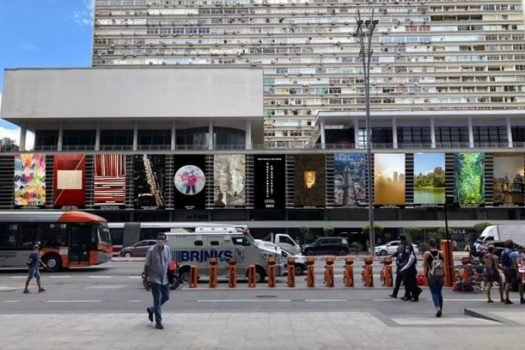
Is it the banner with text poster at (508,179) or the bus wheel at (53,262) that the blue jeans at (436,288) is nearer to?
the bus wheel at (53,262)

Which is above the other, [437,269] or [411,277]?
[437,269]

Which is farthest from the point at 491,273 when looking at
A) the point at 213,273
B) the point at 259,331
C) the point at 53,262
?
the point at 53,262

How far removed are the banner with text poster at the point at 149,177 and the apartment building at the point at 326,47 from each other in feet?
187

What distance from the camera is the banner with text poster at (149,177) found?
223ft

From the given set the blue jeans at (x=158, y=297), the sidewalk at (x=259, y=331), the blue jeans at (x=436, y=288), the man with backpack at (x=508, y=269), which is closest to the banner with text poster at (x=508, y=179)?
the man with backpack at (x=508, y=269)

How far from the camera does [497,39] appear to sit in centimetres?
12200

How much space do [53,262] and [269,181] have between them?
42103 mm

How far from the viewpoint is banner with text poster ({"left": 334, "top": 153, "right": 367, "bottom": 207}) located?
67.6m

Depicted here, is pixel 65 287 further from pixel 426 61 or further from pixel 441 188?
pixel 426 61

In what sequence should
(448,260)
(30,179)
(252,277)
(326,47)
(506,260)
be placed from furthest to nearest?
(326,47), (30,179), (252,277), (448,260), (506,260)

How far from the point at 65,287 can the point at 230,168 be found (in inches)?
1890

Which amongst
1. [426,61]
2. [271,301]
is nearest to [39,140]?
[271,301]

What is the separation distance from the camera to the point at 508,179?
225 ft

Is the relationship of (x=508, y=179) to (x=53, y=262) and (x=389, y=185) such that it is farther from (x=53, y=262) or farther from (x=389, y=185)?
(x=53, y=262)
